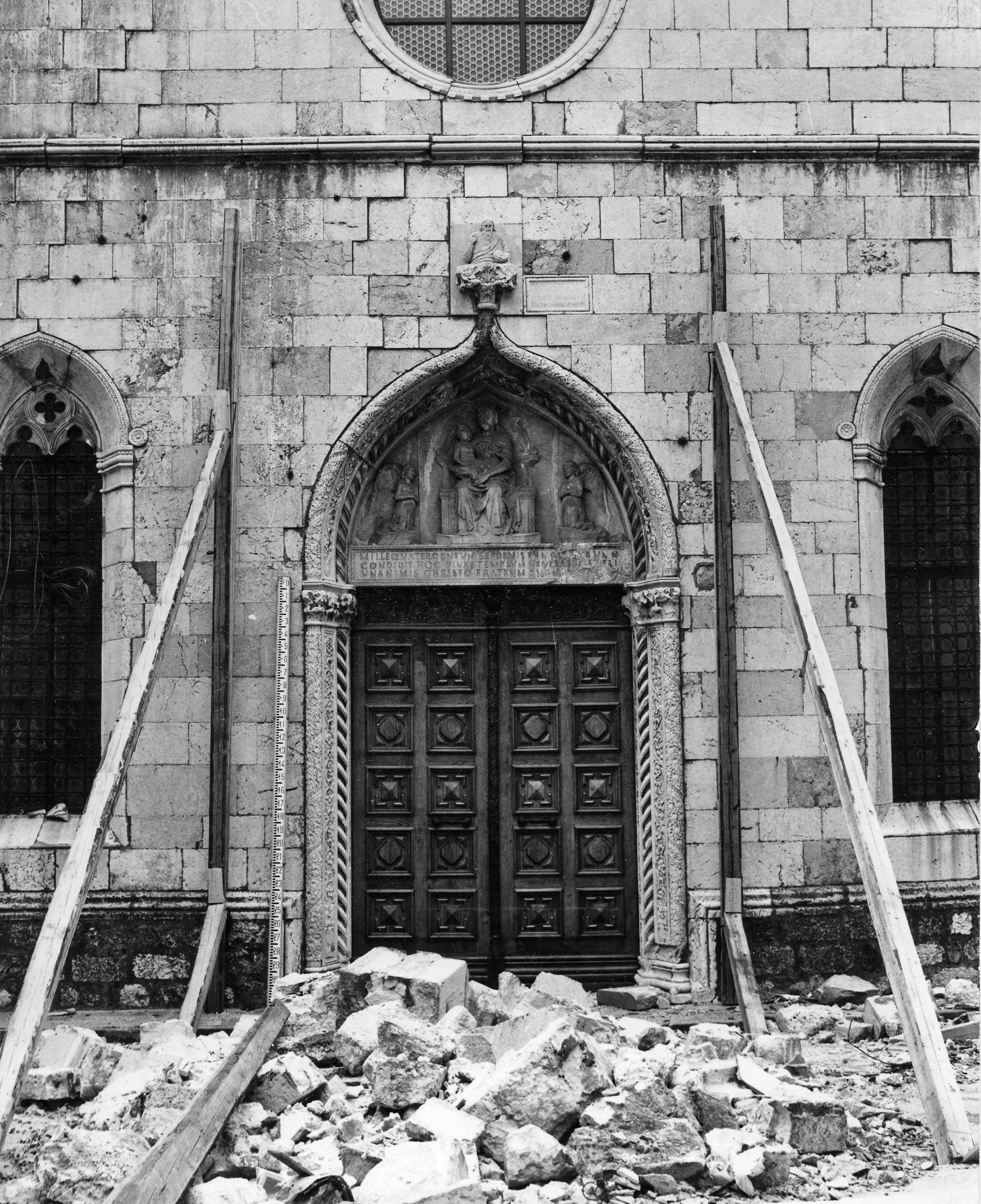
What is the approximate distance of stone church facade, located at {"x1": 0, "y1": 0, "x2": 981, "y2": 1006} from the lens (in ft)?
30.7

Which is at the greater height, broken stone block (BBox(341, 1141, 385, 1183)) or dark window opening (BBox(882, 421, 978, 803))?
dark window opening (BBox(882, 421, 978, 803))

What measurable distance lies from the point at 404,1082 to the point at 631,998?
278 centimetres

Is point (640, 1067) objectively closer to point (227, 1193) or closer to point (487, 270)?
point (227, 1193)

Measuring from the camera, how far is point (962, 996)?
28.7ft

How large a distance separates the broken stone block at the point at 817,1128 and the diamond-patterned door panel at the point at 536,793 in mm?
3599

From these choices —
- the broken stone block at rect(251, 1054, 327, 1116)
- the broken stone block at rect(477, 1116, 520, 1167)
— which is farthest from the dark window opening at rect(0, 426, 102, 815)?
the broken stone block at rect(477, 1116, 520, 1167)

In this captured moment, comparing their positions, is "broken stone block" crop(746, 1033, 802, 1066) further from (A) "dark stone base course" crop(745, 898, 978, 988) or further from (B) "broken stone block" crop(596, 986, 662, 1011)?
(A) "dark stone base course" crop(745, 898, 978, 988)

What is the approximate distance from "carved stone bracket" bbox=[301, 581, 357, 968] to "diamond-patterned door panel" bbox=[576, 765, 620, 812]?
5.12 feet

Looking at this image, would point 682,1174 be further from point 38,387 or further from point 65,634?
point 38,387

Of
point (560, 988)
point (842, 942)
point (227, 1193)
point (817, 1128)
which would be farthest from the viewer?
point (842, 942)

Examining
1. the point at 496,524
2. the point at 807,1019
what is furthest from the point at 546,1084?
the point at 496,524

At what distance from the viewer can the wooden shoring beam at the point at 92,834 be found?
589cm

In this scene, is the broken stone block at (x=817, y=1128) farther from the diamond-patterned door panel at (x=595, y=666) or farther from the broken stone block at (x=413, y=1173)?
the diamond-patterned door panel at (x=595, y=666)

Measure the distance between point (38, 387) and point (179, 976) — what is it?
4.07 meters
